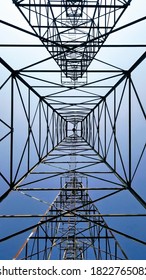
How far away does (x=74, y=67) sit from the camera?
20000 mm

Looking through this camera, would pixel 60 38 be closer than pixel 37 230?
No

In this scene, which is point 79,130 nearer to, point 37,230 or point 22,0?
point 37,230

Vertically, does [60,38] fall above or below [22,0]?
above

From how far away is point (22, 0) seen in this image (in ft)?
32.8

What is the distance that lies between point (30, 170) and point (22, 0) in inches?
228

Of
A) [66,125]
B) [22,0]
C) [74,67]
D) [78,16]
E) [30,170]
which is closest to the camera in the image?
[22,0]

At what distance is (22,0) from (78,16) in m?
6.93

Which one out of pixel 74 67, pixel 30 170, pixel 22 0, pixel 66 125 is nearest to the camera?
pixel 22 0
